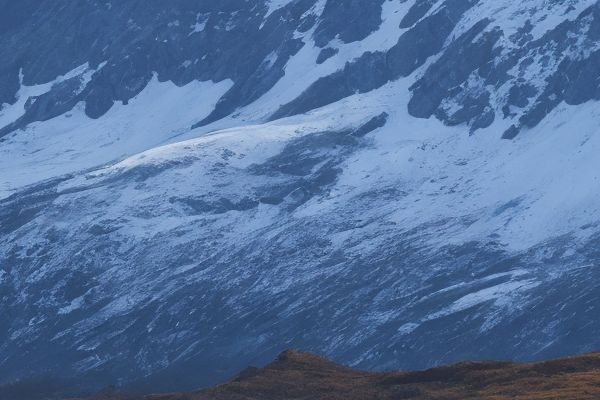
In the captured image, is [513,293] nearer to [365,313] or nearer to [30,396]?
[365,313]

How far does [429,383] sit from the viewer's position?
95625 mm

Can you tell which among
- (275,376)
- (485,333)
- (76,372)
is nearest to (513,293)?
(485,333)

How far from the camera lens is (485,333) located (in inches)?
7224

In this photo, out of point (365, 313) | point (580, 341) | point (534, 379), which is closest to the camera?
point (534, 379)

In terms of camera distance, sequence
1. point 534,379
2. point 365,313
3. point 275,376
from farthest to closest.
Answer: point 365,313 → point 275,376 → point 534,379

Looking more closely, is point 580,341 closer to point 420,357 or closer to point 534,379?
point 420,357

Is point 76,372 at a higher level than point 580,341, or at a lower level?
higher

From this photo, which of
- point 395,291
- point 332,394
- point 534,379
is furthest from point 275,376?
point 395,291

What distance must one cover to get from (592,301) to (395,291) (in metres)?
22.4

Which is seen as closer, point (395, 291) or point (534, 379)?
point (534, 379)

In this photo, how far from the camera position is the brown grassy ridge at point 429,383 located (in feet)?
298

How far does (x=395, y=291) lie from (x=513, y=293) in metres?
13.9

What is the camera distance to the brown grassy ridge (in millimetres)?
90688

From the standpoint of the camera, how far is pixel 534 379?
92.8 meters
